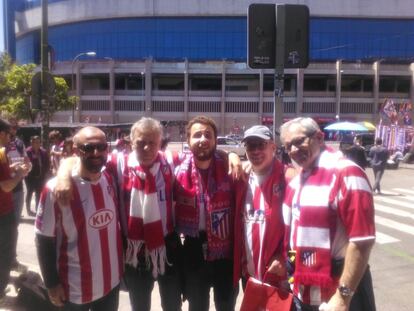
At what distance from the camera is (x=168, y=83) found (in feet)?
188

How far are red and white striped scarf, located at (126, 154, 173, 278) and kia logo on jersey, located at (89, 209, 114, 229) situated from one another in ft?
0.83

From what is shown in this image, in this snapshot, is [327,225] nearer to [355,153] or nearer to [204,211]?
[204,211]

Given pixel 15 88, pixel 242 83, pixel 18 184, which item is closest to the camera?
pixel 18 184

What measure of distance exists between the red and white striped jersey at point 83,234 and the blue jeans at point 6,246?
179cm

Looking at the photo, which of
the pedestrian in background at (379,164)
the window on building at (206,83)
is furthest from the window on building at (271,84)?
the pedestrian in background at (379,164)

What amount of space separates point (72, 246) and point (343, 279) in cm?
163

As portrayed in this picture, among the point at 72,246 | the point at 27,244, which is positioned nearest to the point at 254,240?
the point at 72,246

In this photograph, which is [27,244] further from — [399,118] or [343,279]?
[399,118]

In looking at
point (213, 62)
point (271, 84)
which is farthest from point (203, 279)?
point (213, 62)

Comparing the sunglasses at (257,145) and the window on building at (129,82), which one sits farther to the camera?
the window on building at (129,82)

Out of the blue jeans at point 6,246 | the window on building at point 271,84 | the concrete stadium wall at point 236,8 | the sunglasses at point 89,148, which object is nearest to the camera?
the sunglasses at point 89,148

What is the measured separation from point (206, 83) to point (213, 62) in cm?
285

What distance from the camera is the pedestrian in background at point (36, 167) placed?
905cm

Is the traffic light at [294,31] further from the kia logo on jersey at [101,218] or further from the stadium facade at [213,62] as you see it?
the stadium facade at [213,62]
